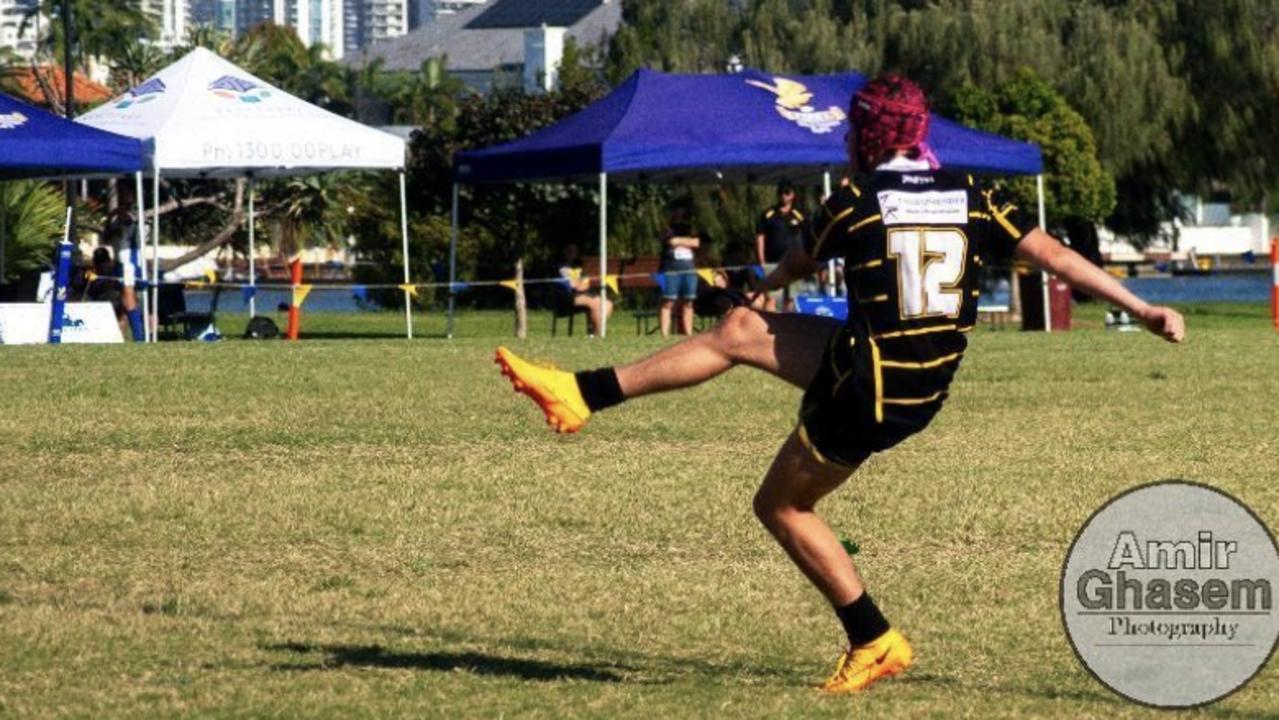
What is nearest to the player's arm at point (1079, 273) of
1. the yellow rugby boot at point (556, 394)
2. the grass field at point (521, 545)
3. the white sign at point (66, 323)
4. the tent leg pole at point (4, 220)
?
the grass field at point (521, 545)

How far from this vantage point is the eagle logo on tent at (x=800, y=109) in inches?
1211

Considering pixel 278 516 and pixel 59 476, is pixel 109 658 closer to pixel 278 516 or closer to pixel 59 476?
pixel 278 516

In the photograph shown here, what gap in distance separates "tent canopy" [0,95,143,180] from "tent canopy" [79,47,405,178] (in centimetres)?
152

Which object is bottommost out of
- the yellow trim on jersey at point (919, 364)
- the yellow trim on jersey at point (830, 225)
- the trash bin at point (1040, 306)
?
the trash bin at point (1040, 306)

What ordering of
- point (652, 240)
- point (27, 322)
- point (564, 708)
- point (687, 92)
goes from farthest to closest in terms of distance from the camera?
point (652, 240) → point (687, 92) → point (27, 322) → point (564, 708)

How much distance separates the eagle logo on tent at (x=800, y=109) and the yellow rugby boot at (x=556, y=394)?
23498mm

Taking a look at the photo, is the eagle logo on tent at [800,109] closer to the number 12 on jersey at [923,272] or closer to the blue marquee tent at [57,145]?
the blue marquee tent at [57,145]

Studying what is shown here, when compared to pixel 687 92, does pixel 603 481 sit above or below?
below

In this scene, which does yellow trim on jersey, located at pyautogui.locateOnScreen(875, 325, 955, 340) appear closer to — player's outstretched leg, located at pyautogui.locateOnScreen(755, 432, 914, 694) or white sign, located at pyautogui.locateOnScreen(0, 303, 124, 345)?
player's outstretched leg, located at pyautogui.locateOnScreen(755, 432, 914, 694)

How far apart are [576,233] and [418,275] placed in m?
3.56

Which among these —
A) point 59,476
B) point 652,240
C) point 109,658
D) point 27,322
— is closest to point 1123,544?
point 109,658

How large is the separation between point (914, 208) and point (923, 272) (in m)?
0.18

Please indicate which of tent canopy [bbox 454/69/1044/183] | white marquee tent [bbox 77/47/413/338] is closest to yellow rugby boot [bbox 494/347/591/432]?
tent canopy [bbox 454/69/1044/183]

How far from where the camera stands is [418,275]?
53.4m
